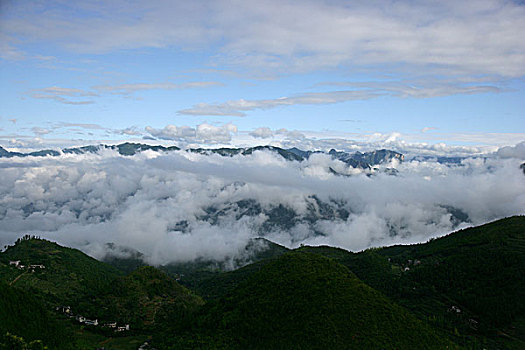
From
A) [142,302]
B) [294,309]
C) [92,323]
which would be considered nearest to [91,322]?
[92,323]

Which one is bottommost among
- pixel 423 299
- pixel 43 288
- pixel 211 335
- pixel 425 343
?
pixel 43 288

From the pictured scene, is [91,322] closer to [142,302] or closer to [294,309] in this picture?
[142,302]

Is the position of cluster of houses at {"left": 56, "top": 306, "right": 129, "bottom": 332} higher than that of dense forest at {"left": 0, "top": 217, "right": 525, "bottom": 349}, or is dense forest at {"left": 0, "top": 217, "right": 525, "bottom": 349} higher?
dense forest at {"left": 0, "top": 217, "right": 525, "bottom": 349}

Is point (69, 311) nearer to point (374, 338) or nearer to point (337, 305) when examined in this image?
point (337, 305)

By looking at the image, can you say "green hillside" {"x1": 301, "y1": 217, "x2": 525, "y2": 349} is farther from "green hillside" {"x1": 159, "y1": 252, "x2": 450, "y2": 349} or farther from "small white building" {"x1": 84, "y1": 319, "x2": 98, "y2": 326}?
"small white building" {"x1": 84, "y1": 319, "x2": 98, "y2": 326}

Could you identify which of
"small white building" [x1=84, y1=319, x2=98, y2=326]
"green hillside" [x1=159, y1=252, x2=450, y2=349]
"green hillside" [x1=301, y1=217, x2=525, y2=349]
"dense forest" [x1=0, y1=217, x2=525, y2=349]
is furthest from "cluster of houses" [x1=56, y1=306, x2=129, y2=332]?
"green hillside" [x1=301, y1=217, x2=525, y2=349]

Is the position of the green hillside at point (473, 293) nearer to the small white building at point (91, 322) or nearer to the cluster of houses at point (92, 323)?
the cluster of houses at point (92, 323)

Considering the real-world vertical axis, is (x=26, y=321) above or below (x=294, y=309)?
below

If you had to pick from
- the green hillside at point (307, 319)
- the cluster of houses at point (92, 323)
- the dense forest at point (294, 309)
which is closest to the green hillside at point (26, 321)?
the dense forest at point (294, 309)

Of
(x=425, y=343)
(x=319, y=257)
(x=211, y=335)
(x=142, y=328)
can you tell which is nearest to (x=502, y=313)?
(x=425, y=343)
